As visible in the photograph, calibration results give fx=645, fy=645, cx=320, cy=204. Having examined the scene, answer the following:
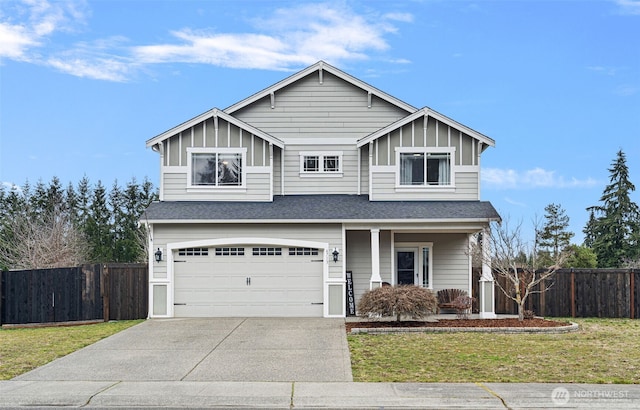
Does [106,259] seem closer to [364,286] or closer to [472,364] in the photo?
[364,286]

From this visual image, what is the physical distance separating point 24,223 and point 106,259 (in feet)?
18.7

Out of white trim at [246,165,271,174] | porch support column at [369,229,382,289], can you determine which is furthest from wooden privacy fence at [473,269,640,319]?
white trim at [246,165,271,174]

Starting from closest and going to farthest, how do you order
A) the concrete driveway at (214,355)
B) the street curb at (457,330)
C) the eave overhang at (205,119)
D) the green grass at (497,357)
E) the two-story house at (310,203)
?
1. the green grass at (497,357)
2. the concrete driveway at (214,355)
3. the street curb at (457,330)
4. the two-story house at (310,203)
5. the eave overhang at (205,119)

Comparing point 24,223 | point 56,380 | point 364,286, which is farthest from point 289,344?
point 24,223

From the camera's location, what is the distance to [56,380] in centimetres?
1135

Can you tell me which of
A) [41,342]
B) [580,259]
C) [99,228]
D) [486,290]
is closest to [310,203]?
[486,290]

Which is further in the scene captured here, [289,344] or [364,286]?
[364,286]

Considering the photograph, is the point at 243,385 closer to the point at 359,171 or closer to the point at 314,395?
the point at 314,395

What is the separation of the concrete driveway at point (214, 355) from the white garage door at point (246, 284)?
1.80 metres

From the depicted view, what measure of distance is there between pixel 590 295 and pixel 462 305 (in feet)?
17.8

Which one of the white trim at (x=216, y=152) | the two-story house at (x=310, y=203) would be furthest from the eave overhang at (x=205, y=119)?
the white trim at (x=216, y=152)

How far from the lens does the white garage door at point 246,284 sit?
20.5 m

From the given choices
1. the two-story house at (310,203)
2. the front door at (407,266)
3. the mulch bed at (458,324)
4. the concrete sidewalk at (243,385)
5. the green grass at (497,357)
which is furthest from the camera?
the front door at (407,266)

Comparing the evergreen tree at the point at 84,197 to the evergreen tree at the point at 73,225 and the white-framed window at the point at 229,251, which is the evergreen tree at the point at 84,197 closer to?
the evergreen tree at the point at 73,225
